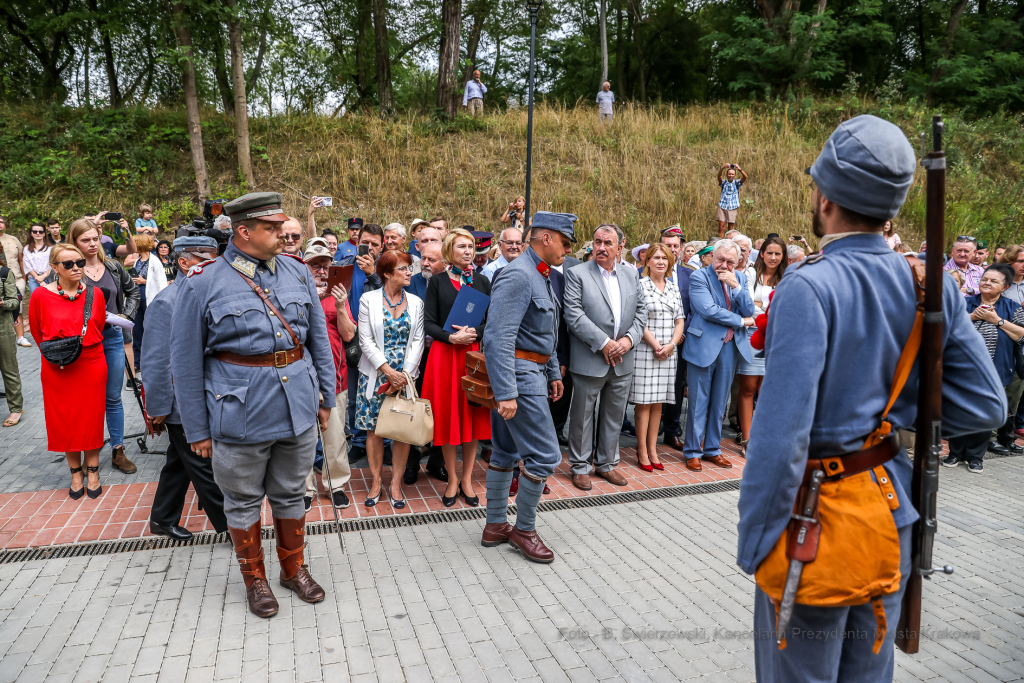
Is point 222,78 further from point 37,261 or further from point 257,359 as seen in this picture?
point 257,359

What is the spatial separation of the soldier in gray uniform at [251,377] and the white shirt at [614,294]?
2.92 metres

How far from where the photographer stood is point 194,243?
4.55m

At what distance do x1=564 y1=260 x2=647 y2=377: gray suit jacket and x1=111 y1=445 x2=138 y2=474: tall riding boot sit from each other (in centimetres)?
409

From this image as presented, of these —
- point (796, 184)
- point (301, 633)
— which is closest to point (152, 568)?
point (301, 633)

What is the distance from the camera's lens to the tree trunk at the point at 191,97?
13.9 m

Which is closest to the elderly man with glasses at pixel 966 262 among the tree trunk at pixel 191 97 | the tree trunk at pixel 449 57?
the tree trunk at pixel 449 57

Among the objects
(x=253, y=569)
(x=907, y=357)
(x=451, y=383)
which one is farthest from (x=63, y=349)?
(x=907, y=357)

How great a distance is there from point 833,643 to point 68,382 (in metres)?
5.75

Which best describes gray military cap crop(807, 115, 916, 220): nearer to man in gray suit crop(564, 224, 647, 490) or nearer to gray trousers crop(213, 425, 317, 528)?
gray trousers crop(213, 425, 317, 528)

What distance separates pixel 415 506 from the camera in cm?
540

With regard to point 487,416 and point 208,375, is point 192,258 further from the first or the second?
point 487,416

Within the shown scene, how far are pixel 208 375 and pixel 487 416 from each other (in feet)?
8.12

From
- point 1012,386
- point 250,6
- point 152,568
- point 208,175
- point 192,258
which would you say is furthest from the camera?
point 208,175

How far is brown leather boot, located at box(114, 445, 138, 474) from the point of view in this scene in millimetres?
6004
